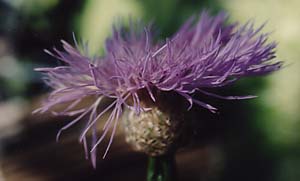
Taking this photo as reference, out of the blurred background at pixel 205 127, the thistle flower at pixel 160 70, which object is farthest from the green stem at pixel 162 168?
the blurred background at pixel 205 127

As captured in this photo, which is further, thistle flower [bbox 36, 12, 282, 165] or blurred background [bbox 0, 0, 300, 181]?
blurred background [bbox 0, 0, 300, 181]

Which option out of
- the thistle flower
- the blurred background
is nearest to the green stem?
the thistle flower

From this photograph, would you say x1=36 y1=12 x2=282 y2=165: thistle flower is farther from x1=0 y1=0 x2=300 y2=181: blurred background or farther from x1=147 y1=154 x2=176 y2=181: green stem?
x1=0 y1=0 x2=300 y2=181: blurred background

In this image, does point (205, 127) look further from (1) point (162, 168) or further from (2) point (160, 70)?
(2) point (160, 70)

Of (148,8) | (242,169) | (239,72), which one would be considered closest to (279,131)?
(242,169)

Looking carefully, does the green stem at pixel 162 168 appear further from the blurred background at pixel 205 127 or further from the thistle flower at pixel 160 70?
the blurred background at pixel 205 127

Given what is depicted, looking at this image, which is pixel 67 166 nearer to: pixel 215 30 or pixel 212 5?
pixel 212 5
